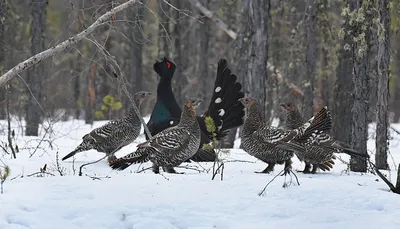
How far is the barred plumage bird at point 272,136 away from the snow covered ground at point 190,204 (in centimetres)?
92

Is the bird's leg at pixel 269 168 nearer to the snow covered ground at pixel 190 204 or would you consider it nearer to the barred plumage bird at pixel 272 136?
the barred plumage bird at pixel 272 136

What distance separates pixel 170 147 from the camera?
812 cm

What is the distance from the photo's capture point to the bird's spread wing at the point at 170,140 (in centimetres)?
812

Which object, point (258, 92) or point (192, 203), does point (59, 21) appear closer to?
point (258, 92)

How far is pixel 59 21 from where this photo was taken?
36.8 meters

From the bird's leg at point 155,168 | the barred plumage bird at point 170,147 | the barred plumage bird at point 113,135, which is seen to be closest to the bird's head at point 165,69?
the barred plumage bird at point 113,135

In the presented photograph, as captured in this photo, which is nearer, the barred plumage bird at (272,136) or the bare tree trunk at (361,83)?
the barred plumage bird at (272,136)

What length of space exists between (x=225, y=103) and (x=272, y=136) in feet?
9.13

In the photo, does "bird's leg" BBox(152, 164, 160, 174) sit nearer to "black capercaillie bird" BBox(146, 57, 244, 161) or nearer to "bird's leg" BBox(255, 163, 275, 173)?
"bird's leg" BBox(255, 163, 275, 173)

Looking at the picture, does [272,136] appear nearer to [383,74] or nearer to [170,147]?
[170,147]

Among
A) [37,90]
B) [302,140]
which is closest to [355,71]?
[302,140]

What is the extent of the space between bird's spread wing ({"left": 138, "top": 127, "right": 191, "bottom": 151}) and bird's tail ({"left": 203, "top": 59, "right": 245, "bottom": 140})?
9.01 feet

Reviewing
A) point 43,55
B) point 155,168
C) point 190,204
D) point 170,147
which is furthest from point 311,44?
point 190,204

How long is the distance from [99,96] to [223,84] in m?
15.6
